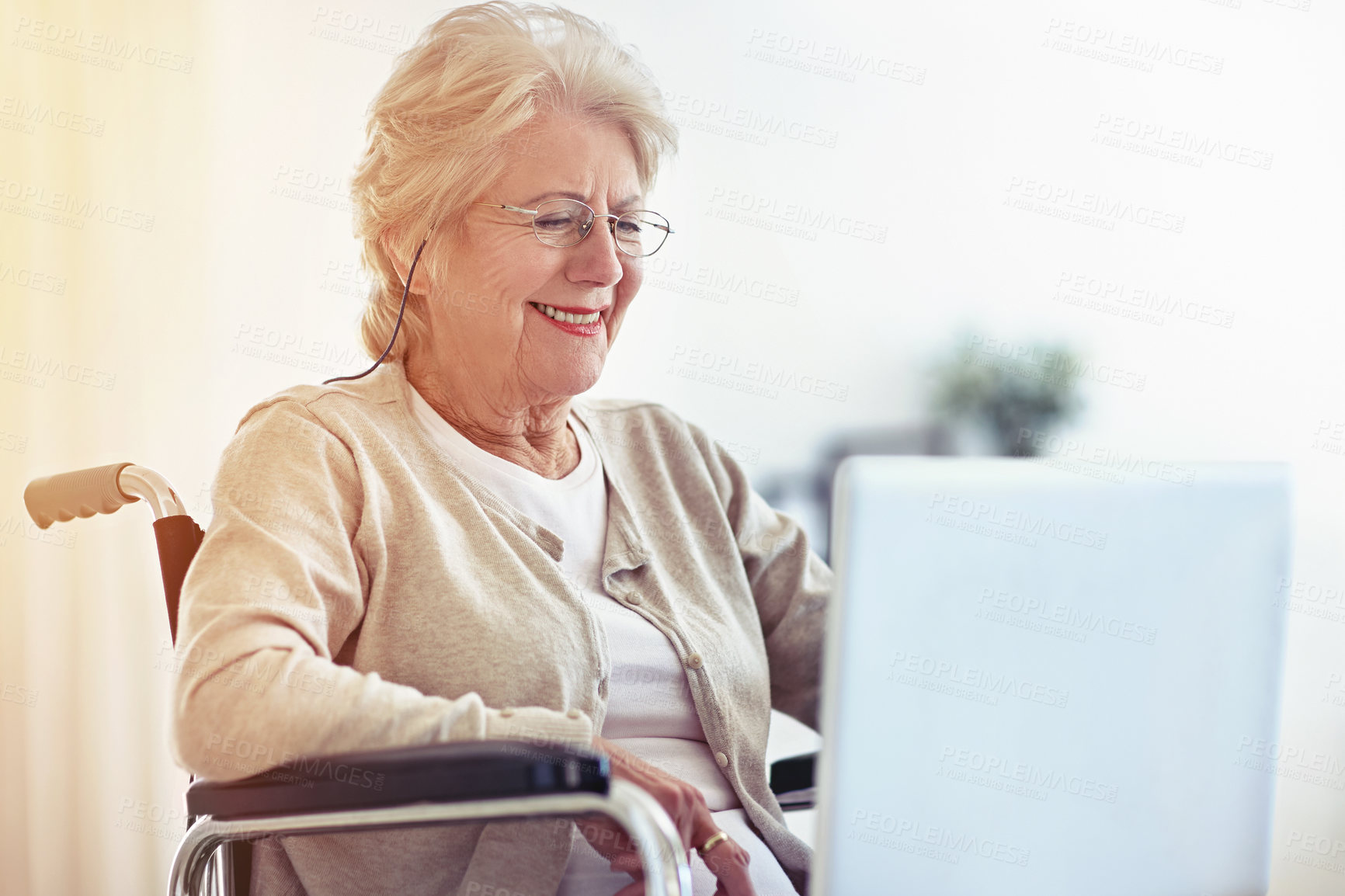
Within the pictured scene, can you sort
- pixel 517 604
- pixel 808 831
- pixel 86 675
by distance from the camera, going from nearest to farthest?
1. pixel 517 604
2. pixel 808 831
3. pixel 86 675

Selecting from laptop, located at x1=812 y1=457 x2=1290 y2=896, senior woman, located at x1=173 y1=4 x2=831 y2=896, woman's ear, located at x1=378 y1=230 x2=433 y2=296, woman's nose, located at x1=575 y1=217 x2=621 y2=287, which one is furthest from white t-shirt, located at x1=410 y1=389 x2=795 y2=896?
laptop, located at x1=812 y1=457 x2=1290 y2=896

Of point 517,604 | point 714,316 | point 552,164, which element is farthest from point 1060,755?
point 714,316

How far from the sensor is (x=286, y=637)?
88cm

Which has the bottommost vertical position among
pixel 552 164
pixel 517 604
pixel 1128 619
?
pixel 517 604

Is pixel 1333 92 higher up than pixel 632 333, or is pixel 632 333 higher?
pixel 1333 92

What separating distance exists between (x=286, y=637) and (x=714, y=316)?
194cm

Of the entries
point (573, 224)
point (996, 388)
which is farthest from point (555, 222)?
point (996, 388)

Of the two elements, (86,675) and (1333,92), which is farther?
(1333,92)

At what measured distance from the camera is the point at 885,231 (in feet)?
9.45

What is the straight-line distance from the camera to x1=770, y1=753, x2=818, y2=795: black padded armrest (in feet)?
4.20

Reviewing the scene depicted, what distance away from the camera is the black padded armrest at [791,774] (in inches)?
50.4

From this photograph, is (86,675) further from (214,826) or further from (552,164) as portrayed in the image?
(552,164)

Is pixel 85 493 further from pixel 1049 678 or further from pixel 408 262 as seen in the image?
pixel 1049 678

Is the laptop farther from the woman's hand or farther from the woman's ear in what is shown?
the woman's ear
